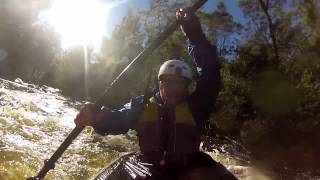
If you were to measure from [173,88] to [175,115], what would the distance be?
0.40 metres

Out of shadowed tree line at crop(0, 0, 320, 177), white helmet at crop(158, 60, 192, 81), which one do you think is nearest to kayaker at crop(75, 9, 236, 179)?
white helmet at crop(158, 60, 192, 81)

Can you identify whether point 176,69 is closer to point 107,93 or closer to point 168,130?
point 168,130

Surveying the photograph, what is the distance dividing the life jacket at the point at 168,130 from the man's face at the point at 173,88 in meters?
0.11

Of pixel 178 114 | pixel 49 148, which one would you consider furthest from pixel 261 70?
pixel 178 114

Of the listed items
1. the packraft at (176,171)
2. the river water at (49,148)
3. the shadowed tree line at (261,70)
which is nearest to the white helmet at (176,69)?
the packraft at (176,171)

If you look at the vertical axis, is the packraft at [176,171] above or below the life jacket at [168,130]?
below

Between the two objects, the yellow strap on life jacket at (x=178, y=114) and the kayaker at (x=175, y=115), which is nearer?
the kayaker at (x=175, y=115)

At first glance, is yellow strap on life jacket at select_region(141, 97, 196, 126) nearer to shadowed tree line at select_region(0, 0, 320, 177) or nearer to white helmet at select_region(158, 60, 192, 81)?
white helmet at select_region(158, 60, 192, 81)

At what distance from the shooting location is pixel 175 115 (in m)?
4.68

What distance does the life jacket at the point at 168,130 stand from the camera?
4.60 metres

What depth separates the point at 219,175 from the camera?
4078 mm

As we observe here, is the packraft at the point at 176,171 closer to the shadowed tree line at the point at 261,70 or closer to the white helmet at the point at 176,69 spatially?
the white helmet at the point at 176,69

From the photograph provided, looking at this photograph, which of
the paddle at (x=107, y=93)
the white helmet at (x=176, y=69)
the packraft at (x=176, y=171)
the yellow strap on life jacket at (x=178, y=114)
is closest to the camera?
the packraft at (x=176, y=171)

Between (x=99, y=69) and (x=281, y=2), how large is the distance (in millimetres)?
28546
